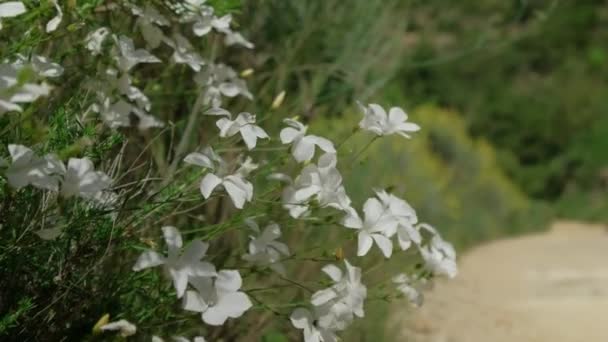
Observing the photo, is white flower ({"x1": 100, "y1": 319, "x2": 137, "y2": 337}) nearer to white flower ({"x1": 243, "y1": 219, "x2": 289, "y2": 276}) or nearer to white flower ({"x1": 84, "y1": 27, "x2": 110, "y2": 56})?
white flower ({"x1": 243, "y1": 219, "x2": 289, "y2": 276})

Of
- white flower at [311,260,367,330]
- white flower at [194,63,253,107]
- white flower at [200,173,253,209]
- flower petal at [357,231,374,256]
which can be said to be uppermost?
white flower at [200,173,253,209]

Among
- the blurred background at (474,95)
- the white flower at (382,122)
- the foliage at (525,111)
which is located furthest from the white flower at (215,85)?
the foliage at (525,111)

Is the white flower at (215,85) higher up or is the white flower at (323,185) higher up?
the white flower at (323,185)

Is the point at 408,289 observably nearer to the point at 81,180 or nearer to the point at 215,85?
the point at 215,85

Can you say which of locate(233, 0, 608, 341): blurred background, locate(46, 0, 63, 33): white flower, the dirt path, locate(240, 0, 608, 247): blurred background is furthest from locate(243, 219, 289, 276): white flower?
locate(240, 0, 608, 247): blurred background

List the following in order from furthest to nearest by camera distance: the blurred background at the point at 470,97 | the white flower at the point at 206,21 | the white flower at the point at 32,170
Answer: the blurred background at the point at 470,97, the white flower at the point at 206,21, the white flower at the point at 32,170

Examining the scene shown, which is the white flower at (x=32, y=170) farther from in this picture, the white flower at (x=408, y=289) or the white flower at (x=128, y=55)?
the white flower at (x=408, y=289)

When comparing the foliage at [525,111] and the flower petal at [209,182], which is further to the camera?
the foliage at [525,111]

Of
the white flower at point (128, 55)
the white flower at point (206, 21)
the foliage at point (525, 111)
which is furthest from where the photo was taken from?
the foliage at point (525, 111)
